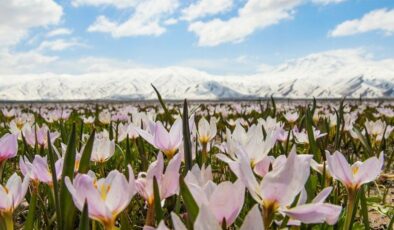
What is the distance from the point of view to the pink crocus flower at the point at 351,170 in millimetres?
1179

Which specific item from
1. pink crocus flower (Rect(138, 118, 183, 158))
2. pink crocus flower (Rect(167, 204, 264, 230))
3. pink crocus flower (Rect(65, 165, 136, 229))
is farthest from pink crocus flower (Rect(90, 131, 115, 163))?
pink crocus flower (Rect(167, 204, 264, 230))

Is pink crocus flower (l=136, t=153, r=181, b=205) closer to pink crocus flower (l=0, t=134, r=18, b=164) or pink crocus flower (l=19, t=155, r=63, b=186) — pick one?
pink crocus flower (l=19, t=155, r=63, b=186)

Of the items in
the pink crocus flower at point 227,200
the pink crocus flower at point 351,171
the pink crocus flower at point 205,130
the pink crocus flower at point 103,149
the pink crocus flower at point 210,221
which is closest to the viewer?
the pink crocus flower at point 210,221

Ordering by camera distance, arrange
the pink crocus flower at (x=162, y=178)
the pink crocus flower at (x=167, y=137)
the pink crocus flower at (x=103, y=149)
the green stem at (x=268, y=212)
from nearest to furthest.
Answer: the green stem at (x=268, y=212), the pink crocus flower at (x=162, y=178), the pink crocus flower at (x=167, y=137), the pink crocus flower at (x=103, y=149)

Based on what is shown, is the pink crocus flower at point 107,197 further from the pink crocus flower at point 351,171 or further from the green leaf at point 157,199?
the pink crocus flower at point 351,171

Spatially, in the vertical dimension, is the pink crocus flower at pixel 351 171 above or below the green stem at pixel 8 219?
above

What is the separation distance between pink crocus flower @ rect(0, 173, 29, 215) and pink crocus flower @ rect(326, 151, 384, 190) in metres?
0.75

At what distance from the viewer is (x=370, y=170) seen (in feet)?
3.94

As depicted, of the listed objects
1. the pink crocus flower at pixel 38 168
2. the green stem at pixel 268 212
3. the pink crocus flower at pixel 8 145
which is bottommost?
the green stem at pixel 268 212

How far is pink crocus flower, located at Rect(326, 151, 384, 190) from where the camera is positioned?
3.87ft

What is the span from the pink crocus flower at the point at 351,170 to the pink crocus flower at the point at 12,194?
75 centimetres

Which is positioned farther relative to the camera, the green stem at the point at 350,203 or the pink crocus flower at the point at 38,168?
the pink crocus flower at the point at 38,168

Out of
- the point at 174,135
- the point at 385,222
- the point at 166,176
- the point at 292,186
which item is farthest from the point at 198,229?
the point at 385,222

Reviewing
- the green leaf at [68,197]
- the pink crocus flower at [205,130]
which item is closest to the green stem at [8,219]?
the green leaf at [68,197]
